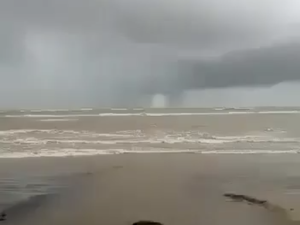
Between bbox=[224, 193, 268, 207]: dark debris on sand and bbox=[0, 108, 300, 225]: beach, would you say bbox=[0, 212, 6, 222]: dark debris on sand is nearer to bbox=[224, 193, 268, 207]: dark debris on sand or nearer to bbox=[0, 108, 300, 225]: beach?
bbox=[0, 108, 300, 225]: beach

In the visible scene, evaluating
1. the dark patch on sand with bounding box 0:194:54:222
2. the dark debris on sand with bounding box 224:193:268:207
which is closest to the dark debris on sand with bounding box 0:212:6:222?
the dark patch on sand with bounding box 0:194:54:222

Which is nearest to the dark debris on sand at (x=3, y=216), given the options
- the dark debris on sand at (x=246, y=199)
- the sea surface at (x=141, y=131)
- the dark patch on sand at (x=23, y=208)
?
the dark patch on sand at (x=23, y=208)

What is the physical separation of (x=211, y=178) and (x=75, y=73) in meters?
0.53

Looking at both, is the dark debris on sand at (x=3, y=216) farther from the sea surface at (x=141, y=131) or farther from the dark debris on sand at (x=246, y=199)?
the dark debris on sand at (x=246, y=199)

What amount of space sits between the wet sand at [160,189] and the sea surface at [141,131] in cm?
3

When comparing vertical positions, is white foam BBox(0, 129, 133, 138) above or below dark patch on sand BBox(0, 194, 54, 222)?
above

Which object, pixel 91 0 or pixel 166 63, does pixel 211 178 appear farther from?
pixel 91 0

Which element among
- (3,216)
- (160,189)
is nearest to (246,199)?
(160,189)

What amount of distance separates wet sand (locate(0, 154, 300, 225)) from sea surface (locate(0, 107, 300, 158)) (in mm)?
31

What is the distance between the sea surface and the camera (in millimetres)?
1279

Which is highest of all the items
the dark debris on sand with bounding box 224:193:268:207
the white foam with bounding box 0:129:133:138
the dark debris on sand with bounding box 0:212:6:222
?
the white foam with bounding box 0:129:133:138

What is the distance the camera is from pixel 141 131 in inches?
51.8

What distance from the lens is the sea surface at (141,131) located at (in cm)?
128

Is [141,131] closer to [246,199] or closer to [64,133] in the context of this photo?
[64,133]
